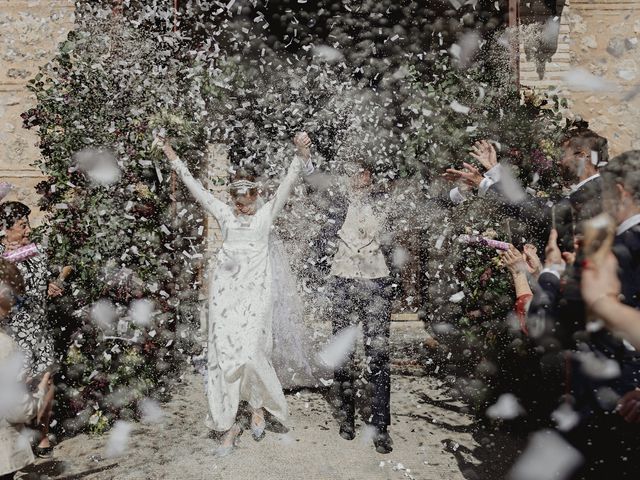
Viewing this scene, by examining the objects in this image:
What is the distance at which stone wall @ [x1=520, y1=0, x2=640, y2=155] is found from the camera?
6.39 meters

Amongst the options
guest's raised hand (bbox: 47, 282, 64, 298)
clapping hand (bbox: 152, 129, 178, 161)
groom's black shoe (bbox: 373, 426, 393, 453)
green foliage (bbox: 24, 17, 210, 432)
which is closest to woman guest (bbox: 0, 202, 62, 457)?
guest's raised hand (bbox: 47, 282, 64, 298)

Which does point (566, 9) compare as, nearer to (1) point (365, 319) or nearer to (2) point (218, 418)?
(1) point (365, 319)

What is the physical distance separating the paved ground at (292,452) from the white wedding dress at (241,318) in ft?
0.83

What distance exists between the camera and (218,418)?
3.82 meters

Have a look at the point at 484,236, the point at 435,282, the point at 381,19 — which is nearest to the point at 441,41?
the point at 381,19

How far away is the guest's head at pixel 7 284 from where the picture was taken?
2850mm

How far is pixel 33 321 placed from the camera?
145 inches

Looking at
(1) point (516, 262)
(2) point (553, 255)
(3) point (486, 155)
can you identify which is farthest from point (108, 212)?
(2) point (553, 255)

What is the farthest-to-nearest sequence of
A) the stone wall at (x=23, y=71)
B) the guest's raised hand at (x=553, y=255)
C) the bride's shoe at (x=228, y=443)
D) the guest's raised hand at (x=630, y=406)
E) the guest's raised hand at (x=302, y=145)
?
1. the stone wall at (x=23, y=71)
2. the guest's raised hand at (x=302, y=145)
3. the bride's shoe at (x=228, y=443)
4. the guest's raised hand at (x=553, y=255)
5. the guest's raised hand at (x=630, y=406)

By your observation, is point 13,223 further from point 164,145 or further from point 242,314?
point 242,314

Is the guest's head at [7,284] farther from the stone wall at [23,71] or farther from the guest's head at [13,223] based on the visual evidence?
the stone wall at [23,71]

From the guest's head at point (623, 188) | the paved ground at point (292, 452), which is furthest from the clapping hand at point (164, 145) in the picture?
the guest's head at point (623, 188)

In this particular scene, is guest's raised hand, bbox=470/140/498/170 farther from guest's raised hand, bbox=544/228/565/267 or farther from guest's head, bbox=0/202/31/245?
guest's head, bbox=0/202/31/245

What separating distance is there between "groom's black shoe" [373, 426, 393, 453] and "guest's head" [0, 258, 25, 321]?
234 cm
